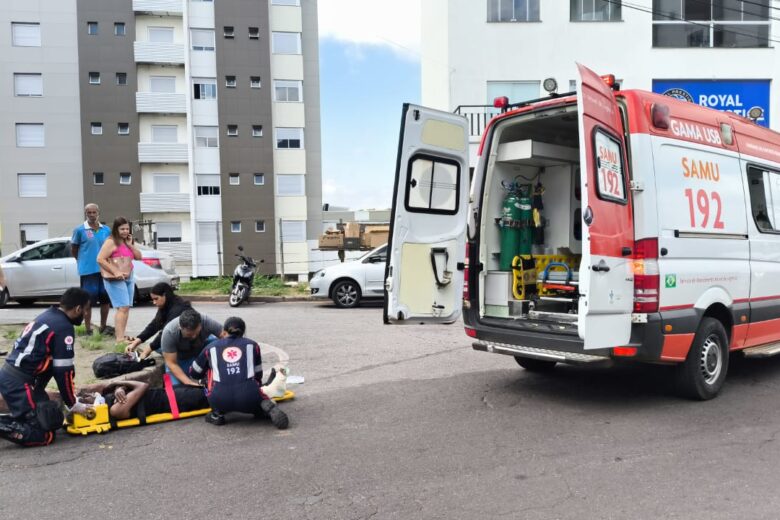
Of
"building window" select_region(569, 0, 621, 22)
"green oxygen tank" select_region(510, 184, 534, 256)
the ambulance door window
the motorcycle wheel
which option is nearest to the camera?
the ambulance door window

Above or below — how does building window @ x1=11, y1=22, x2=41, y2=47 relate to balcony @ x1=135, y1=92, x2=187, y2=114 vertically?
above

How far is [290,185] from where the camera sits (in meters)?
40.0

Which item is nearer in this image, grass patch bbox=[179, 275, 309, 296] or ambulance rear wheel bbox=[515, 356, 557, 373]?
ambulance rear wheel bbox=[515, 356, 557, 373]

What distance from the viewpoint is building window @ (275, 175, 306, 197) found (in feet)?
131

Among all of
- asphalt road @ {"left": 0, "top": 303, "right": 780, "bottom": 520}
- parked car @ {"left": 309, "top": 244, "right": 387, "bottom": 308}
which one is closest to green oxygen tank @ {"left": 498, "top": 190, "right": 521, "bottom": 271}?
asphalt road @ {"left": 0, "top": 303, "right": 780, "bottom": 520}

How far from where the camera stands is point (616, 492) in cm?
388

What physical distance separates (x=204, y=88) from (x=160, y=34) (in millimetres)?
4693

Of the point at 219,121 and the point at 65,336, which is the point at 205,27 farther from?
the point at 65,336

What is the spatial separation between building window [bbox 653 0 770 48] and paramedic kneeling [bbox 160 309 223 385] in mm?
17848

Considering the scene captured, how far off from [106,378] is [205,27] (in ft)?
120

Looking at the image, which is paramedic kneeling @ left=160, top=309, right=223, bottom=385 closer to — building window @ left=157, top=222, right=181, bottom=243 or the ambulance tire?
the ambulance tire

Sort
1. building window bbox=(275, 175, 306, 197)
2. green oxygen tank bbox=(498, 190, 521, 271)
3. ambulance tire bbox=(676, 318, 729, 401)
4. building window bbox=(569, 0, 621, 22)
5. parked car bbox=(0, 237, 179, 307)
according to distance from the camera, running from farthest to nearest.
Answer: building window bbox=(275, 175, 306, 197), building window bbox=(569, 0, 621, 22), parked car bbox=(0, 237, 179, 307), green oxygen tank bbox=(498, 190, 521, 271), ambulance tire bbox=(676, 318, 729, 401)

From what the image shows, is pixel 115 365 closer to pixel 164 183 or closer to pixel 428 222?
pixel 428 222

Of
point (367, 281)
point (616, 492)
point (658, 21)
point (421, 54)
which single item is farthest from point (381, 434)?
point (421, 54)
